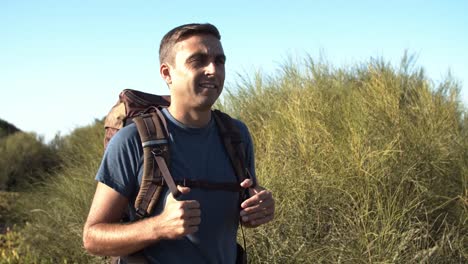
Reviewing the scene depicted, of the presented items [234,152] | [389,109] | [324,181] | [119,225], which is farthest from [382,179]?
[119,225]

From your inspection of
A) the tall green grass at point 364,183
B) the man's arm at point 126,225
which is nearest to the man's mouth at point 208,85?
the man's arm at point 126,225

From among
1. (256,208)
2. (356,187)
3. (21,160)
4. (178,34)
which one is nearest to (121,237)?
(256,208)

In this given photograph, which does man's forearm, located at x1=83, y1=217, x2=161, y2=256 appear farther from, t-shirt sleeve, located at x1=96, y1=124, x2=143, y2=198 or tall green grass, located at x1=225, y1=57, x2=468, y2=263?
tall green grass, located at x1=225, y1=57, x2=468, y2=263

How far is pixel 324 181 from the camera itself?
4.82 m

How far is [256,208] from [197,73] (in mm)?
582

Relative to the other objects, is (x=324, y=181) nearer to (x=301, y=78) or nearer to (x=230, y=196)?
(x=230, y=196)

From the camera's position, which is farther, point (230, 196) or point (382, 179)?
point (382, 179)

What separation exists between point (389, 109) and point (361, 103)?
32 cm

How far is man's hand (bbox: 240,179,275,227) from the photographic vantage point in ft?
7.13

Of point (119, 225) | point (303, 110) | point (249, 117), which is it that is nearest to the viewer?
point (119, 225)

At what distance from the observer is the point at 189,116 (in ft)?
7.39

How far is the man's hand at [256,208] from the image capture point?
85.5 inches

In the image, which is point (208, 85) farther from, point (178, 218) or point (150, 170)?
point (178, 218)

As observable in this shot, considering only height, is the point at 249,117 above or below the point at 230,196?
above
